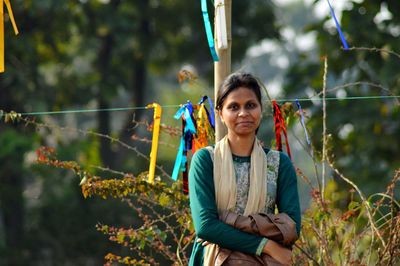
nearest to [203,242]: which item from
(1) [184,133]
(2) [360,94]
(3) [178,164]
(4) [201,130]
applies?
(3) [178,164]

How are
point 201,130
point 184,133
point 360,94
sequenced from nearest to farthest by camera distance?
point 184,133 < point 201,130 < point 360,94

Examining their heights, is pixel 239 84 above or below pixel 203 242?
above

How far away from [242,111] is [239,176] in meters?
0.26

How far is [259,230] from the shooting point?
422cm

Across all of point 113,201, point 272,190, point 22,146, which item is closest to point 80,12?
point 22,146

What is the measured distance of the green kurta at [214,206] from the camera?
4.21m

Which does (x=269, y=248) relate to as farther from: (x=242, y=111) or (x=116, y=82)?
(x=116, y=82)

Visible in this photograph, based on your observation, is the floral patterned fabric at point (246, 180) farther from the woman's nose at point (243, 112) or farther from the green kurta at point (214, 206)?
the woman's nose at point (243, 112)

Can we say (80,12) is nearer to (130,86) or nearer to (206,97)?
(130,86)

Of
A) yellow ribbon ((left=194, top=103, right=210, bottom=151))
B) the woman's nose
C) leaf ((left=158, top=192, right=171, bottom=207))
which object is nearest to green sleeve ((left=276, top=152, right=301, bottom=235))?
the woman's nose

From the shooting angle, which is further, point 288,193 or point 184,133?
point 184,133

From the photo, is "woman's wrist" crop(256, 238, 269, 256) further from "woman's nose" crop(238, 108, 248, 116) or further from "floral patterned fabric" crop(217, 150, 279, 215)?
"woman's nose" crop(238, 108, 248, 116)

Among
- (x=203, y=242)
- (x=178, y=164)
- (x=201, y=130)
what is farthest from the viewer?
(x=201, y=130)

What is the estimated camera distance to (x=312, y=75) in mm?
14625
